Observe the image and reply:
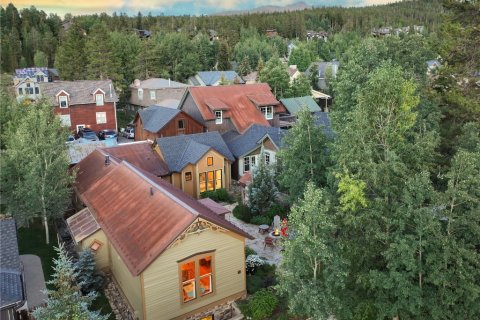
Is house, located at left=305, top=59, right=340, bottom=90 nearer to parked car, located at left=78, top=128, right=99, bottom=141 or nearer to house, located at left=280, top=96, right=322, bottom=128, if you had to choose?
house, located at left=280, top=96, right=322, bottom=128

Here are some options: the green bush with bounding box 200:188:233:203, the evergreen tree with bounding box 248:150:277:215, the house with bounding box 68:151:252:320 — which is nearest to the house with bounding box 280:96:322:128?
the green bush with bounding box 200:188:233:203

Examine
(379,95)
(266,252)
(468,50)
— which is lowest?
(266,252)

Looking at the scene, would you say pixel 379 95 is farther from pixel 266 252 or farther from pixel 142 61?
pixel 142 61

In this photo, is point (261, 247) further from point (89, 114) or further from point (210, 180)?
point (89, 114)

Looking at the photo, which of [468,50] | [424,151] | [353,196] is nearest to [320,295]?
[353,196]

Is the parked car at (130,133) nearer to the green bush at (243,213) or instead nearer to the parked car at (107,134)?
the parked car at (107,134)

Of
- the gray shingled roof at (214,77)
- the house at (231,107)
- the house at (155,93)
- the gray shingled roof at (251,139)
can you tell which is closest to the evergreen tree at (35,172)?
the gray shingled roof at (251,139)
